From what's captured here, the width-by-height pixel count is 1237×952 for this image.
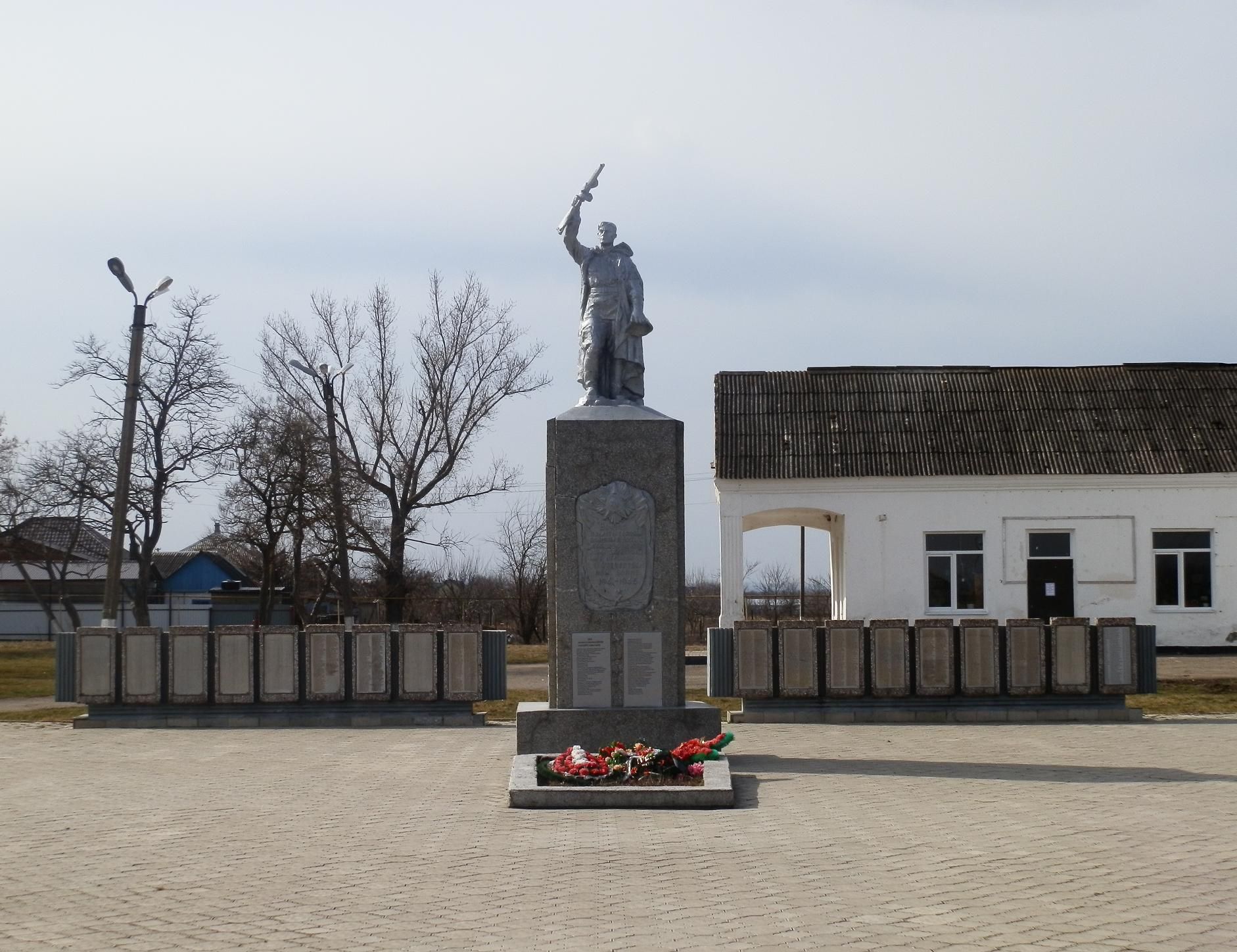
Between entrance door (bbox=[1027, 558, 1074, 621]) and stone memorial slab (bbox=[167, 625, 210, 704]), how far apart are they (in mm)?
18307

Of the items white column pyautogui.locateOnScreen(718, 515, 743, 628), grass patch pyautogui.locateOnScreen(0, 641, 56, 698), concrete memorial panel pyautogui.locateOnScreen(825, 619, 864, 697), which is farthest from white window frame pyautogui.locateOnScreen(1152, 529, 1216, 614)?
grass patch pyautogui.locateOnScreen(0, 641, 56, 698)

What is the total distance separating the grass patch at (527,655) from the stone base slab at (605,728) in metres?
17.6

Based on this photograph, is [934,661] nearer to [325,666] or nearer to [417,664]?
[417,664]

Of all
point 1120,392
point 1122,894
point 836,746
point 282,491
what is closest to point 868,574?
point 1120,392

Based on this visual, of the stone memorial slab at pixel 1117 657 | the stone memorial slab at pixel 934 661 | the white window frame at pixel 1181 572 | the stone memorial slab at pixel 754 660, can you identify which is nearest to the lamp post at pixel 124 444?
the stone memorial slab at pixel 754 660

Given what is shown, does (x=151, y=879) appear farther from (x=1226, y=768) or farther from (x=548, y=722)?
(x=1226, y=768)

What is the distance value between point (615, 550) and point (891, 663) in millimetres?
5410

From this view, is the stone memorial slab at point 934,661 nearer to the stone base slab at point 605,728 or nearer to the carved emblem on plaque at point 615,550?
the stone base slab at point 605,728

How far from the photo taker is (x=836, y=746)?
14.2 m

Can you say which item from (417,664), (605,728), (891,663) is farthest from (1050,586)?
(605,728)

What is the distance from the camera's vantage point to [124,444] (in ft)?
66.0

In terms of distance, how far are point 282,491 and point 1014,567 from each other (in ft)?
53.2

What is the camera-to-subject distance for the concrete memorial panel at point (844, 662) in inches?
654

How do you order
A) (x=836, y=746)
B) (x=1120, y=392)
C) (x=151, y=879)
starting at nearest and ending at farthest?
(x=151, y=879) → (x=836, y=746) → (x=1120, y=392)
